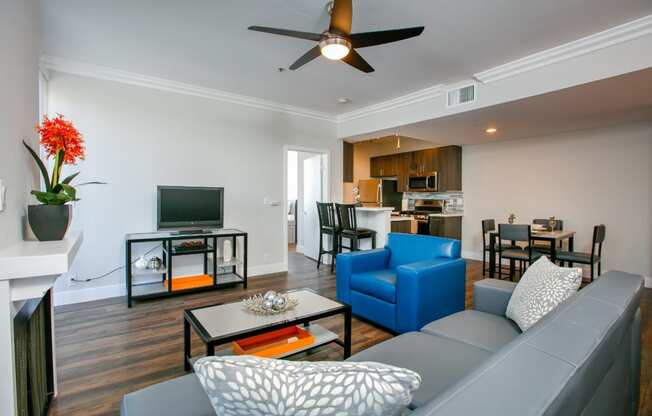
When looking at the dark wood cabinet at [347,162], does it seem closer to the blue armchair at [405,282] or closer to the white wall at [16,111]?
the blue armchair at [405,282]

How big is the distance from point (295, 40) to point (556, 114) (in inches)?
131

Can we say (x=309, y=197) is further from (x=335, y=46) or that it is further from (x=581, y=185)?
(x=581, y=185)

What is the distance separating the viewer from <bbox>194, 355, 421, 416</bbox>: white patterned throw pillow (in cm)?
65

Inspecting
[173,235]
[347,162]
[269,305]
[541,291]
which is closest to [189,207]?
[173,235]

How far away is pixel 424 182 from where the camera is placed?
704cm

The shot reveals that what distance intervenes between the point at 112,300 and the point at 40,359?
7.25ft

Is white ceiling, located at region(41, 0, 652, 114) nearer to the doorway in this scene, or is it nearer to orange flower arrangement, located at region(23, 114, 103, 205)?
orange flower arrangement, located at region(23, 114, 103, 205)

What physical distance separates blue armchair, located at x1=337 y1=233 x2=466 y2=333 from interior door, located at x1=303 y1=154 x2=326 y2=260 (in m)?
2.83

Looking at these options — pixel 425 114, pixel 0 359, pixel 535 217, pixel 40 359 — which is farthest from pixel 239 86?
pixel 535 217

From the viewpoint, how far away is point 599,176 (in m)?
4.89

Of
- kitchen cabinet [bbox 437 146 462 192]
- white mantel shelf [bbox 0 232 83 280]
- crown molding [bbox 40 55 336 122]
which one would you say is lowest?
white mantel shelf [bbox 0 232 83 280]

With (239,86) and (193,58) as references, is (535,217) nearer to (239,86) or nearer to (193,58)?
(239,86)

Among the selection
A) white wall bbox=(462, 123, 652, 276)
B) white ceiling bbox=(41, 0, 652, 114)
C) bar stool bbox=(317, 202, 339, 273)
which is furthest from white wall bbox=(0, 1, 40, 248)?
white wall bbox=(462, 123, 652, 276)

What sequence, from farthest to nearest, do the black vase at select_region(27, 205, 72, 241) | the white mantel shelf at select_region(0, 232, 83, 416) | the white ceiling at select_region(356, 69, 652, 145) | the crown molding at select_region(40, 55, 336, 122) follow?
the crown molding at select_region(40, 55, 336, 122)
the white ceiling at select_region(356, 69, 652, 145)
the black vase at select_region(27, 205, 72, 241)
the white mantel shelf at select_region(0, 232, 83, 416)
